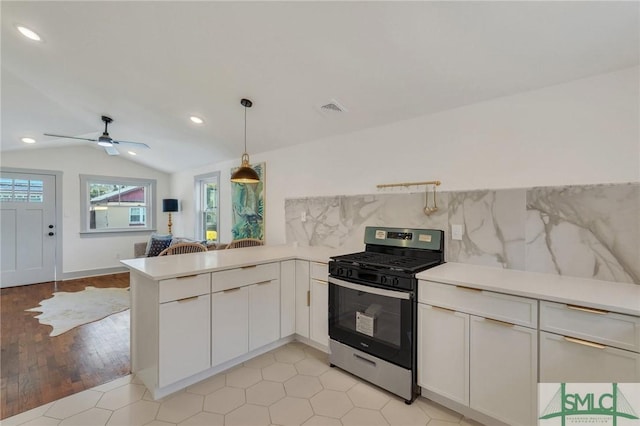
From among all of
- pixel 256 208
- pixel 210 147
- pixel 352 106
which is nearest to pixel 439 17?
pixel 352 106

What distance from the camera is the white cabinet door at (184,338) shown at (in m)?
1.97

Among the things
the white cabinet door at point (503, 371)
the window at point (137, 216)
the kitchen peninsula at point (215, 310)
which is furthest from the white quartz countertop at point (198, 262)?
the window at point (137, 216)

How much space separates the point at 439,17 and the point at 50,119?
5065 mm

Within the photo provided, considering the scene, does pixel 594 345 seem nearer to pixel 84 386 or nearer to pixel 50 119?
pixel 84 386

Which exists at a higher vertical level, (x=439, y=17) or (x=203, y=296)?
(x=439, y=17)

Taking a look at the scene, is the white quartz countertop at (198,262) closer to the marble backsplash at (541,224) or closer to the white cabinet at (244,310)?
the white cabinet at (244,310)

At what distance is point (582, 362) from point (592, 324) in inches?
8.0

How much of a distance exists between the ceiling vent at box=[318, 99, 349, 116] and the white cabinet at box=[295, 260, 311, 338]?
148 centimetres

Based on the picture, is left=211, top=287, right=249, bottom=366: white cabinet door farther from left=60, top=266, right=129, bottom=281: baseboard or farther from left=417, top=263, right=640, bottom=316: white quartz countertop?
left=60, top=266, right=129, bottom=281: baseboard

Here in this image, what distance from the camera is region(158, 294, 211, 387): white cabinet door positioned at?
1968 millimetres

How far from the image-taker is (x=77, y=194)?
5742mm

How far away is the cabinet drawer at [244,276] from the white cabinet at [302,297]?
0.22 m

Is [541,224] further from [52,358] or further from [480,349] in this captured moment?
[52,358]

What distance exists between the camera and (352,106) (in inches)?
106
